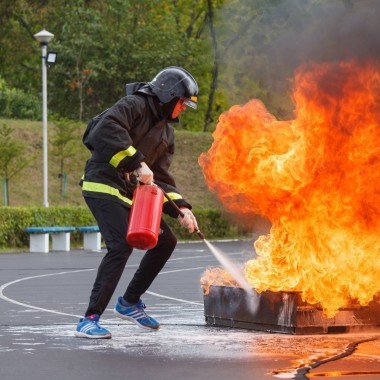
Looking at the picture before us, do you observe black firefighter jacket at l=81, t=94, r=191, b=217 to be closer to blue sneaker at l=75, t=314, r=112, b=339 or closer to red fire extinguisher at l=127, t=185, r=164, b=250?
red fire extinguisher at l=127, t=185, r=164, b=250

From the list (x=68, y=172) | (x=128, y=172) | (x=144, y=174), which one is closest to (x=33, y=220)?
(x=68, y=172)

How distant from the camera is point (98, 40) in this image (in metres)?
51.8

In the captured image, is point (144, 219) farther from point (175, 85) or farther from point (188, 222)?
point (175, 85)

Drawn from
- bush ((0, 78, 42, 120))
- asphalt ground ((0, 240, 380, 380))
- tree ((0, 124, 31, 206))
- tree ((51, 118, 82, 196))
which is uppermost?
bush ((0, 78, 42, 120))

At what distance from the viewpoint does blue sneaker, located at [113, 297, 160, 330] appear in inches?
384

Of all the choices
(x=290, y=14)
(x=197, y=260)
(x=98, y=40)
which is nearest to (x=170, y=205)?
(x=290, y=14)

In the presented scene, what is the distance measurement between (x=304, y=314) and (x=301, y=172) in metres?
1.24

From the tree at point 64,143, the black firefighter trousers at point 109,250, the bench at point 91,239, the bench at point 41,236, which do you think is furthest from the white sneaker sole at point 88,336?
the tree at point 64,143

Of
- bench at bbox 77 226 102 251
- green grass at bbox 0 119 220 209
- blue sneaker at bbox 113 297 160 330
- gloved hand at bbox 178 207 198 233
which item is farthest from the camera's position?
green grass at bbox 0 119 220 209

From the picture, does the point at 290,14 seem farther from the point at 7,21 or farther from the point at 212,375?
the point at 7,21

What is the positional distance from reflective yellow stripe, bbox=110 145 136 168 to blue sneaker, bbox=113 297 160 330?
4.58 ft

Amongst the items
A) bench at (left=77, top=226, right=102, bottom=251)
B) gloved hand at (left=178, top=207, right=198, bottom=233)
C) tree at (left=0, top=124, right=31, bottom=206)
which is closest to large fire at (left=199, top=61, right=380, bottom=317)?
gloved hand at (left=178, top=207, right=198, bottom=233)

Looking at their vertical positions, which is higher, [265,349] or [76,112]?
[76,112]

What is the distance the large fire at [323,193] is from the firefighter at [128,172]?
71 centimetres
